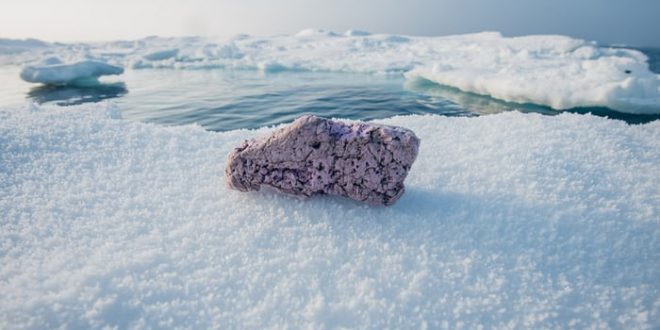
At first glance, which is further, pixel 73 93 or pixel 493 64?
pixel 493 64

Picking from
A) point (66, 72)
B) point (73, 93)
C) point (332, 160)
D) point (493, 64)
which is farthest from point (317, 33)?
point (332, 160)

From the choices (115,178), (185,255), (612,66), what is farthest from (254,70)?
(185,255)

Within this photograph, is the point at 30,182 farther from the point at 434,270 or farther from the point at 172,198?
the point at 434,270

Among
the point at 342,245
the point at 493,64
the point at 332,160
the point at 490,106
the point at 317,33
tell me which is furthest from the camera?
the point at 317,33

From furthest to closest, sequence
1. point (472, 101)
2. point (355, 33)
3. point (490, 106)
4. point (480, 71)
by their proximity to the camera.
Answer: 1. point (355, 33)
2. point (480, 71)
3. point (472, 101)
4. point (490, 106)

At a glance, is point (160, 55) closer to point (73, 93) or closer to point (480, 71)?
point (73, 93)

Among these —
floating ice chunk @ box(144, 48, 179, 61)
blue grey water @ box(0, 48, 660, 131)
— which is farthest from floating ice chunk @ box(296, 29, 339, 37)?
blue grey water @ box(0, 48, 660, 131)

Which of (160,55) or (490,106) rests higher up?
(160,55)

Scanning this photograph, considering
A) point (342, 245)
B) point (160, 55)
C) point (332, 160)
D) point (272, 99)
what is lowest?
point (342, 245)

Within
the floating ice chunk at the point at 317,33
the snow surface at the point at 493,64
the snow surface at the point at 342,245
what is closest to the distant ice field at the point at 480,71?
the snow surface at the point at 493,64
